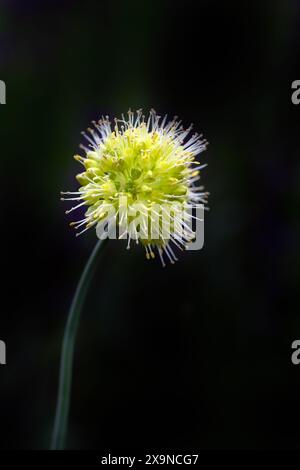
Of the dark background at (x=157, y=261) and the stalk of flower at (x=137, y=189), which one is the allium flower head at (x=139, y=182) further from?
the dark background at (x=157, y=261)

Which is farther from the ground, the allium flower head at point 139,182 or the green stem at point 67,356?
the allium flower head at point 139,182

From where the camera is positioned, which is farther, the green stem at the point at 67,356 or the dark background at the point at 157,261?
the dark background at the point at 157,261

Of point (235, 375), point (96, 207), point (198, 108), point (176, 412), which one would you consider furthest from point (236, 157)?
point (96, 207)

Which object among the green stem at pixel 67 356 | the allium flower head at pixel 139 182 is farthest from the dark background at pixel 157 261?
the allium flower head at pixel 139 182

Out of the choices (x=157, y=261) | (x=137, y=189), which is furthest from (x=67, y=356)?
(x=157, y=261)

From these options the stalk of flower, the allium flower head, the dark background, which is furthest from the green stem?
the dark background

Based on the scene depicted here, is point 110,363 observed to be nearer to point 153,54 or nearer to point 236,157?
point 236,157

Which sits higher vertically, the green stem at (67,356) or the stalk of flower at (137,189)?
the stalk of flower at (137,189)

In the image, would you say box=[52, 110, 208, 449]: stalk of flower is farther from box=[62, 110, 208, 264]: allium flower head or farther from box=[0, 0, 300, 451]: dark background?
box=[0, 0, 300, 451]: dark background
